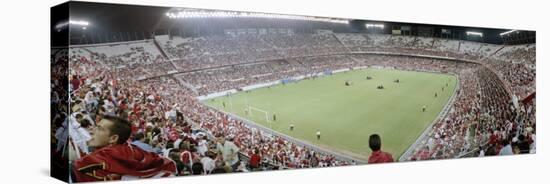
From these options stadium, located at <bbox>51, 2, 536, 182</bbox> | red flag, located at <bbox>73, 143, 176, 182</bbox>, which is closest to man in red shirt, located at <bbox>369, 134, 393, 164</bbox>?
stadium, located at <bbox>51, 2, 536, 182</bbox>

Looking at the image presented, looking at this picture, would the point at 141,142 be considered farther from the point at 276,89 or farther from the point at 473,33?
the point at 473,33

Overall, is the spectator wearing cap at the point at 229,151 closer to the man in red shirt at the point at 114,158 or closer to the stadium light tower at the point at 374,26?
the man in red shirt at the point at 114,158

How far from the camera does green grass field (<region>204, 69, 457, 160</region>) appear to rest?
10.7 m

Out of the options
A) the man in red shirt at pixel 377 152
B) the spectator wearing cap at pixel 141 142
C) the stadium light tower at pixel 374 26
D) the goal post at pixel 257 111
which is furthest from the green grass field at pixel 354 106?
the spectator wearing cap at pixel 141 142

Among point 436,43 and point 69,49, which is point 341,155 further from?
point 69,49

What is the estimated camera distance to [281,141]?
10.6 meters

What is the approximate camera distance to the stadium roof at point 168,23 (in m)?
8.55

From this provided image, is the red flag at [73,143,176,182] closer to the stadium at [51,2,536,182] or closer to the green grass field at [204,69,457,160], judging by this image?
the stadium at [51,2,536,182]

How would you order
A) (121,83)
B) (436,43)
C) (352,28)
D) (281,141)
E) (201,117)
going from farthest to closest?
(436,43), (352,28), (281,141), (201,117), (121,83)

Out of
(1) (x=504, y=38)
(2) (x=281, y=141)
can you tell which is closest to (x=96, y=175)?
(2) (x=281, y=141)

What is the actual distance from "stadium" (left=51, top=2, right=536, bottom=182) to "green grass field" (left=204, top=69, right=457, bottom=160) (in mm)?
32

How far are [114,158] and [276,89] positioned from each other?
156 inches

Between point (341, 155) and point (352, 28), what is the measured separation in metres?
3.25

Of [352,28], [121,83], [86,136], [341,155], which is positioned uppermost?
[352,28]
